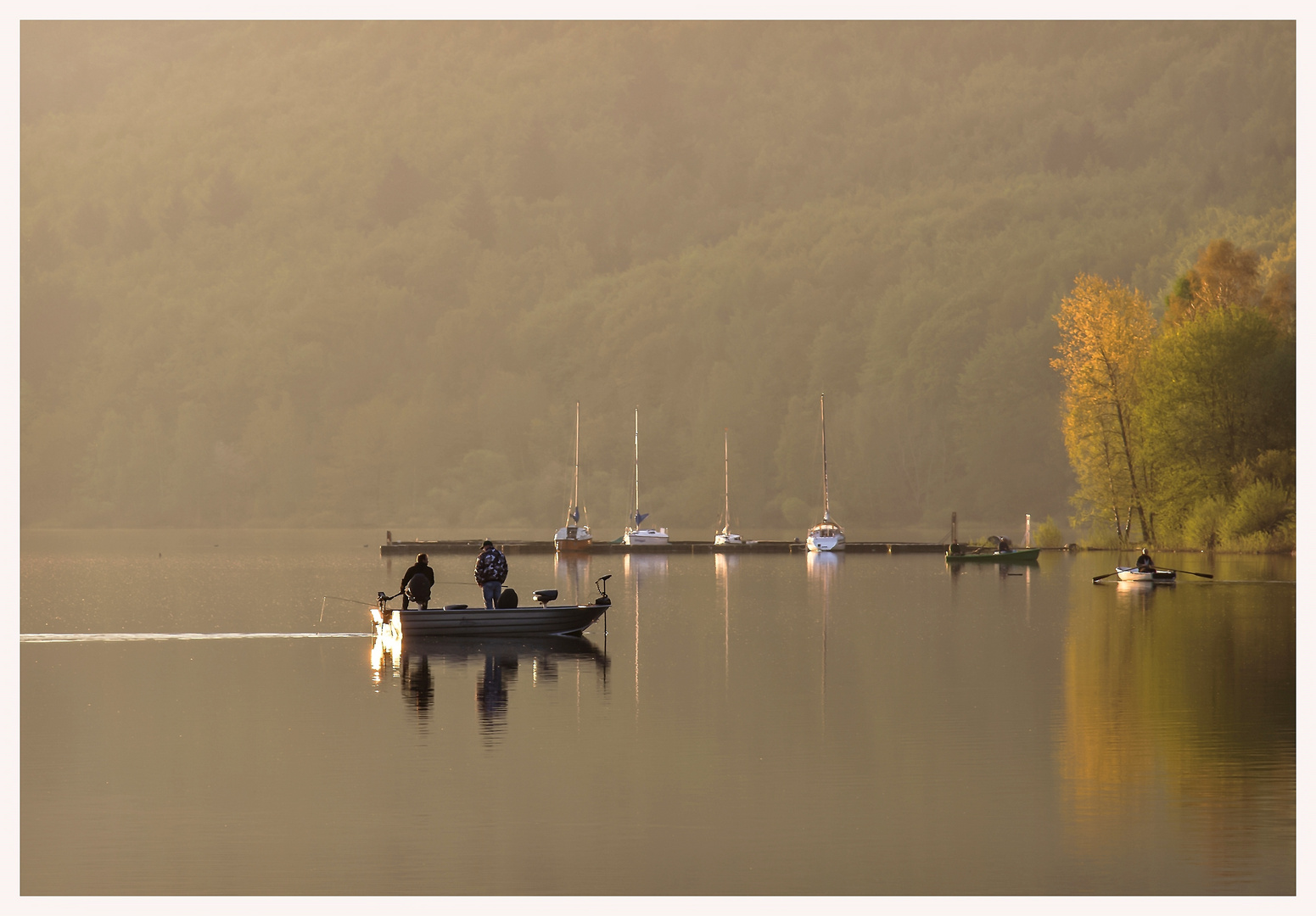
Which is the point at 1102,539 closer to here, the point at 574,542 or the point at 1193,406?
the point at 1193,406

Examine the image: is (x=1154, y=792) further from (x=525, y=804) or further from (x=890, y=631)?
(x=890, y=631)

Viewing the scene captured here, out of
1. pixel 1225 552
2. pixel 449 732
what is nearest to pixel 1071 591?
pixel 1225 552

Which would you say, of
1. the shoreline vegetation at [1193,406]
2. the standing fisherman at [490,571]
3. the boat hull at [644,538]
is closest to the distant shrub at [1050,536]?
the shoreline vegetation at [1193,406]

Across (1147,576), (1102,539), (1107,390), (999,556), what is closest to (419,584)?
(1147,576)

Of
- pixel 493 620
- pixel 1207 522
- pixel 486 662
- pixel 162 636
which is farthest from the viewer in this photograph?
pixel 1207 522

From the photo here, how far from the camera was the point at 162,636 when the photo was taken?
55.5m

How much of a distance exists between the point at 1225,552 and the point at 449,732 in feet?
267

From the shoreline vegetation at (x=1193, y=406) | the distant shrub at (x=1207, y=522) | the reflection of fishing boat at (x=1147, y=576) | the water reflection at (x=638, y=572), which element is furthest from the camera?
the distant shrub at (x=1207, y=522)

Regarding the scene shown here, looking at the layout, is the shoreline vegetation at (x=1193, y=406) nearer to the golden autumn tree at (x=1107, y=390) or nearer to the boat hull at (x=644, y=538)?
the golden autumn tree at (x=1107, y=390)

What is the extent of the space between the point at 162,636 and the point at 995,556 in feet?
224

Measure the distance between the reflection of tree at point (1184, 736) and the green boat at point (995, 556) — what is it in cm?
5636

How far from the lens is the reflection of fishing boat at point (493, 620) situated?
156 ft

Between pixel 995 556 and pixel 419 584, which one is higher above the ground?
pixel 419 584

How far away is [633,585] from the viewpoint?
3585 inches
